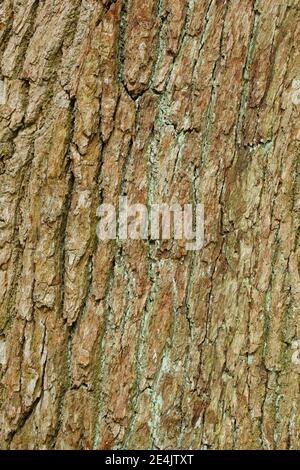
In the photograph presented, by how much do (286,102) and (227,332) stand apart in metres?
0.66

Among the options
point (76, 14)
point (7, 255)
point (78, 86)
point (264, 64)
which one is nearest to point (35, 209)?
point (7, 255)

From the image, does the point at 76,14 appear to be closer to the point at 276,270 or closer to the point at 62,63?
the point at 62,63

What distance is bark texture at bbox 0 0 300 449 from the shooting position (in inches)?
91.7

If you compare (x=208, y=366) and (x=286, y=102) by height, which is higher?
(x=286, y=102)

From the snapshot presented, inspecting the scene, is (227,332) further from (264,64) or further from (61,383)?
(264,64)

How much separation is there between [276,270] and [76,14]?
909 mm

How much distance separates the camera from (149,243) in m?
2.35

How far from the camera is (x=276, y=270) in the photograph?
235cm

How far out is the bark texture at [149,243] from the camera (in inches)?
91.7

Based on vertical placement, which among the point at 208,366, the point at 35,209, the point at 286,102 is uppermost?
the point at 286,102

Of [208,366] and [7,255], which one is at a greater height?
[7,255]

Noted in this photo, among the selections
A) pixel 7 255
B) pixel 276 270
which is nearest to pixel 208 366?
pixel 276 270

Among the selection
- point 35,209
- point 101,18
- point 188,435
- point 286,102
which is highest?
point 101,18

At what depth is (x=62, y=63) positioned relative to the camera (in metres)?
2.36
